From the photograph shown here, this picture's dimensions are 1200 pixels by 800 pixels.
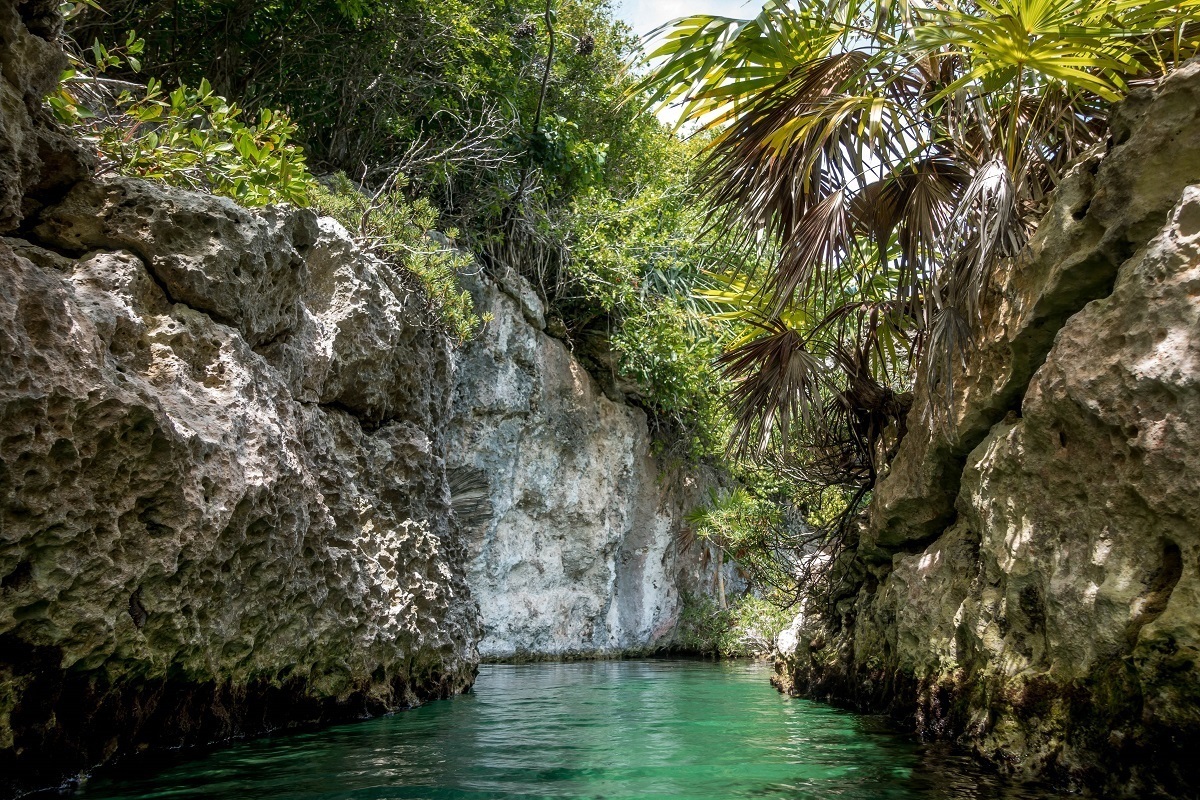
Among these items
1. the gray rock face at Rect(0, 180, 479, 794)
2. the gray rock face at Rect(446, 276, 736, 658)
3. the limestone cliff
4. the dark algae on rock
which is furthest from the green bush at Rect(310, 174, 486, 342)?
the gray rock face at Rect(446, 276, 736, 658)

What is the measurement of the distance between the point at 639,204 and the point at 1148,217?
9803mm

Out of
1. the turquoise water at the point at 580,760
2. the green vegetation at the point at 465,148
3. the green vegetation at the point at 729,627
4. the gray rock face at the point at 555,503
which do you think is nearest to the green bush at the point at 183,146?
the green vegetation at the point at 465,148

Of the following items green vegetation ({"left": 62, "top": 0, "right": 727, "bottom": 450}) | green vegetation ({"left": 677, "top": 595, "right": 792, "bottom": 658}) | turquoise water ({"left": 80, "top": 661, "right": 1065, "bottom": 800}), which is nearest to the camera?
turquoise water ({"left": 80, "top": 661, "right": 1065, "bottom": 800})

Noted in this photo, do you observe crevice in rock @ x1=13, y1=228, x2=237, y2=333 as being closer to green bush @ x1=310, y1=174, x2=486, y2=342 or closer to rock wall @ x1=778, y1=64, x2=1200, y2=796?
green bush @ x1=310, y1=174, x2=486, y2=342

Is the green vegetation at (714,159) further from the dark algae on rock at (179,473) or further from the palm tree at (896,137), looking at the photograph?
the dark algae on rock at (179,473)

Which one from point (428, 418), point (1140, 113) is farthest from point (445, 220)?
point (1140, 113)

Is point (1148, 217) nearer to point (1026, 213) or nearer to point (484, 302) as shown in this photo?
point (1026, 213)

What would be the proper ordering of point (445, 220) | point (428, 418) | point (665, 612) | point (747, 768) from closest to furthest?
point (747, 768), point (428, 418), point (445, 220), point (665, 612)

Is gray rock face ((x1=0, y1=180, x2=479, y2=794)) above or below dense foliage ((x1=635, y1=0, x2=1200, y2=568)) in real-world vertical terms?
below

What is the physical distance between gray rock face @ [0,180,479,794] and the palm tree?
8.83 ft

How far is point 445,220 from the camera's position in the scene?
38.8ft

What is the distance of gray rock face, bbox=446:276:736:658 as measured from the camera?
12477 millimetres

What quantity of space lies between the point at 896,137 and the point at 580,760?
12.7 feet

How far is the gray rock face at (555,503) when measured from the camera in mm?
12477
